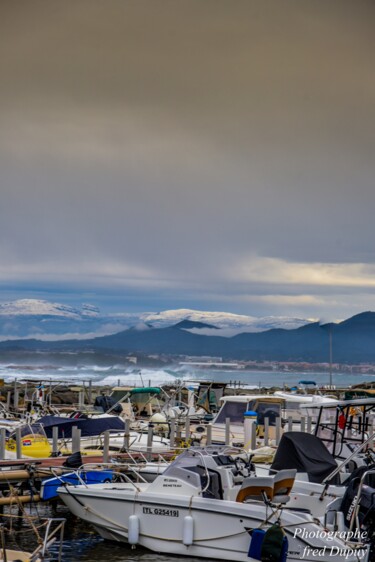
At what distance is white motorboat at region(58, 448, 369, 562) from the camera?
1591 cm

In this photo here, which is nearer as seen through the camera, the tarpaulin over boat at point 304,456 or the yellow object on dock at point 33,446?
the tarpaulin over boat at point 304,456

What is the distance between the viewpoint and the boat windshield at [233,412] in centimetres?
3155

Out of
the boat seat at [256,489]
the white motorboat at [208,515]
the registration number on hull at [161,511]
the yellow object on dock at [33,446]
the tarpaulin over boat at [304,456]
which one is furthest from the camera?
the yellow object on dock at [33,446]

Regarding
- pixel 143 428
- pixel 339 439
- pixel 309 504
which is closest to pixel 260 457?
pixel 339 439

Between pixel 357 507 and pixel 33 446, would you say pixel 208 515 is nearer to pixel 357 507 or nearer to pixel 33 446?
pixel 357 507

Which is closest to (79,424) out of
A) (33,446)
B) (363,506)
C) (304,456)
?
(33,446)

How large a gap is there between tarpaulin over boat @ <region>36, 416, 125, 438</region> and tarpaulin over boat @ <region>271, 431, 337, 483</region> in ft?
33.1

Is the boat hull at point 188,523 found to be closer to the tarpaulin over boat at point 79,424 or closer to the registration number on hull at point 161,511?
the registration number on hull at point 161,511

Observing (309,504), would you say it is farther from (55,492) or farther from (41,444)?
(41,444)

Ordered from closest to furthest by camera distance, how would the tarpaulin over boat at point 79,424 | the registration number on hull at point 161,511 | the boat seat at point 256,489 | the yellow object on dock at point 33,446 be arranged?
the boat seat at point 256,489, the registration number on hull at point 161,511, the yellow object on dock at point 33,446, the tarpaulin over boat at point 79,424

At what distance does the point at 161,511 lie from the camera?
57.7ft

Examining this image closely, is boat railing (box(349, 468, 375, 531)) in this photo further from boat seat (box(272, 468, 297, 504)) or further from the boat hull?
boat seat (box(272, 468, 297, 504))

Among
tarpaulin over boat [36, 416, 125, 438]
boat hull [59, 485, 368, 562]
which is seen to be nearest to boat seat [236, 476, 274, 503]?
boat hull [59, 485, 368, 562]

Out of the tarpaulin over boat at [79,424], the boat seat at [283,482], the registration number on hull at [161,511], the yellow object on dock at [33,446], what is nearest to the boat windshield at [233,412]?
the tarpaulin over boat at [79,424]
